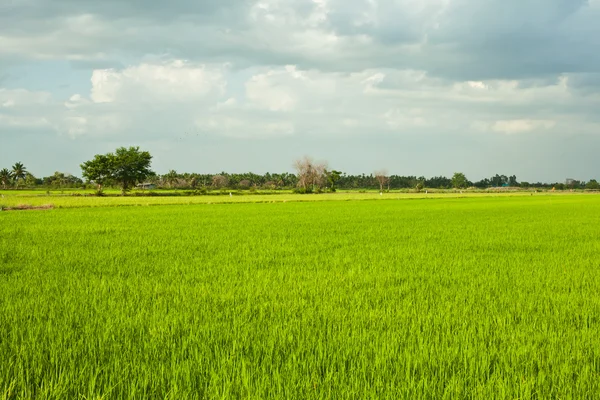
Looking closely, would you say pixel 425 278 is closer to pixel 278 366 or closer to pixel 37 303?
pixel 278 366

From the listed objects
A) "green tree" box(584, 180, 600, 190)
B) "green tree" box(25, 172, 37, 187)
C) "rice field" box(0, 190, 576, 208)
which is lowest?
"rice field" box(0, 190, 576, 208)

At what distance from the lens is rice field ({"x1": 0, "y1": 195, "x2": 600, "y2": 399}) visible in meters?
3.49

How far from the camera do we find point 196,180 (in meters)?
149

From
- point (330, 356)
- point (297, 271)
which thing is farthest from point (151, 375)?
point (297, 271)

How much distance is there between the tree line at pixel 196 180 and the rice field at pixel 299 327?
79.6m

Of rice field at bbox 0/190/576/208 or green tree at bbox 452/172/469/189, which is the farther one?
green tree at bbox 452/172/469/189

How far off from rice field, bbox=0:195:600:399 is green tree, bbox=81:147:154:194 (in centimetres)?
8592

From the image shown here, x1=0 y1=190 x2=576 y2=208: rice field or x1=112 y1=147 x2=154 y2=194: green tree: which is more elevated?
x1=112 y1=147 x2=154 y2=194: green tree

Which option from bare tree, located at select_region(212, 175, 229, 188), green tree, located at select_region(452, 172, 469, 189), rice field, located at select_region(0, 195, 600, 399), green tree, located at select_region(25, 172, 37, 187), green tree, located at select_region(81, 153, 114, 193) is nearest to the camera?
rice field, located at select_region(0, 195, 600, 399)

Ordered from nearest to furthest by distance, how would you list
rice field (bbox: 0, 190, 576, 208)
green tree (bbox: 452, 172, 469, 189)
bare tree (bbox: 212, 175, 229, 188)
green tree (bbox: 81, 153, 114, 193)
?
rice field (bbox: 0, 190, 576, 208)
green tree (bbox: 81, 153, 114, 193)
bare tree (bbox: 212, 175, 229, 188)
green tree (bbox: 452, 172, 469, 189)

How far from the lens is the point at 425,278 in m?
8.13

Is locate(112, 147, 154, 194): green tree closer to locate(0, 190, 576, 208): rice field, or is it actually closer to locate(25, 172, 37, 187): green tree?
locate(0, 190, 576, 208): rice field

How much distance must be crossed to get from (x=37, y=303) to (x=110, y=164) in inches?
3605

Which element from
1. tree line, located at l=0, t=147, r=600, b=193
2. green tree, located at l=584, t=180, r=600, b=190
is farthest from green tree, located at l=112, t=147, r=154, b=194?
green tree, located at l=584, t=180, r=600, b=190
